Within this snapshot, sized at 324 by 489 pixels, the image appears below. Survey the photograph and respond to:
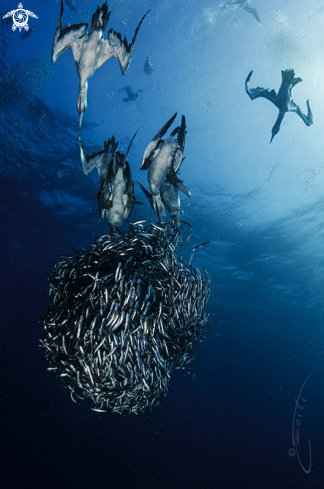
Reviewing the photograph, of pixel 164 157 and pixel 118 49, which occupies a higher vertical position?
pixel 118 49

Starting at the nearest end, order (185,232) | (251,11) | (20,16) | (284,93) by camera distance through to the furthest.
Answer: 1. (251,11)
2. (284,93)
3. (20,16)
4. (185,232)

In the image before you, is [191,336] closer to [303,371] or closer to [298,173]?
[298,173]

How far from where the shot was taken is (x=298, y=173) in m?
16.7

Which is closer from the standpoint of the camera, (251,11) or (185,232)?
(251,11)

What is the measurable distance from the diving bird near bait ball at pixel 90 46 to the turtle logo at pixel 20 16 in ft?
22.9

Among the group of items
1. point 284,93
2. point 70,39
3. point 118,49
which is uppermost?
point 284,93

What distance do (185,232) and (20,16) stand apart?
15272mm

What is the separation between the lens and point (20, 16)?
34.4ft

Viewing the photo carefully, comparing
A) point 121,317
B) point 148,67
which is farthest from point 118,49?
point 121,317

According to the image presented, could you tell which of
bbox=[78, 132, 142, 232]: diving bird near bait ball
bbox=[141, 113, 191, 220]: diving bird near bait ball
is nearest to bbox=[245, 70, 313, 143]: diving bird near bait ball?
bbox=[141, 113, 191, 220]: diving bird near bait ball

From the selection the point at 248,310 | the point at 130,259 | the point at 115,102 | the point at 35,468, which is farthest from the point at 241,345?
the point at 130,259

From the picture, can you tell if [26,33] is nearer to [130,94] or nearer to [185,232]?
[130,94]

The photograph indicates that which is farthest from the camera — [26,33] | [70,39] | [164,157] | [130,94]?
[130,94]

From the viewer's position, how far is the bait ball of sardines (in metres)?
3.18
